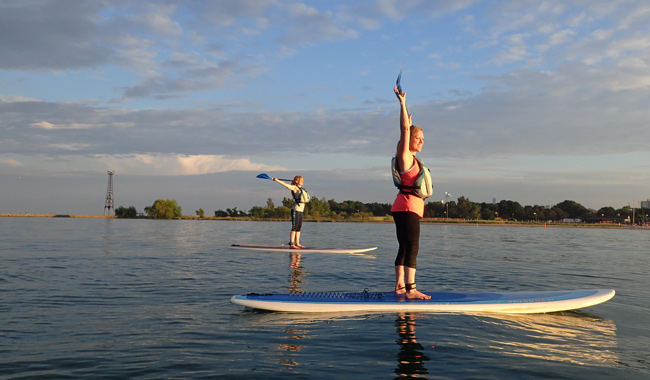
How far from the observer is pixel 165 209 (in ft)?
480

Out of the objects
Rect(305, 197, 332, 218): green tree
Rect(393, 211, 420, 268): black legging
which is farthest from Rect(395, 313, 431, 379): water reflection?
Rect(305, 197, 332, 218): green tree

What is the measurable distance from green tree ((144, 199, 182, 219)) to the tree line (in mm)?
1679

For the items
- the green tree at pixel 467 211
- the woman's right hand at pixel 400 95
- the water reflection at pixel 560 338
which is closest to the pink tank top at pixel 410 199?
the woman's right hand at pixel 400 95

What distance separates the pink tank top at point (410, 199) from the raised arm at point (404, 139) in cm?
10

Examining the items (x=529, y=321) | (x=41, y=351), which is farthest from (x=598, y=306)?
(x=41, y=351)

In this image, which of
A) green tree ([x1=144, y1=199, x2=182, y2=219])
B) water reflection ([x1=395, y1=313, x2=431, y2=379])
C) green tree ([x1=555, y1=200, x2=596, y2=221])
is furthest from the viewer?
green tree ([x1=555, y1=200, x2=596, y2=221])

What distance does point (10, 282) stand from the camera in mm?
9672

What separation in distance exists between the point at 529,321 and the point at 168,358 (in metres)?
5.00

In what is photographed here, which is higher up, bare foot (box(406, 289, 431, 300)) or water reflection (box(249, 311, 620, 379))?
bare foot (box(406, 289, 431, 300))

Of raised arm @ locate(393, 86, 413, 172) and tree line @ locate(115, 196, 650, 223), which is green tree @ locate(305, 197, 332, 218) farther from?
raised arm @ locate(393, 86, 413, 172)

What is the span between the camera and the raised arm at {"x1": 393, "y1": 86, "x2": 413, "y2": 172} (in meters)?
6.57

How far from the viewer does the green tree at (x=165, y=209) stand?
480ft

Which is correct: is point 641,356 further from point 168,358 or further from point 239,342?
point 168,358

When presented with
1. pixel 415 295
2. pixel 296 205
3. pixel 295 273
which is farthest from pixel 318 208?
pixel 415 295
